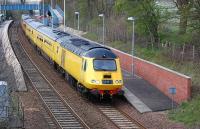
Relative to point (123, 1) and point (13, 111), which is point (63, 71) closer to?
point (123, 1)

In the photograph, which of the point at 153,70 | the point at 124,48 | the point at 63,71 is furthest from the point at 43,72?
the point at 153,70

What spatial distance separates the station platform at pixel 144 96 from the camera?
25.0 meters

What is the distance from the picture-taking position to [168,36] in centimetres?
3828

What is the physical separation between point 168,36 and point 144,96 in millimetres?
12124

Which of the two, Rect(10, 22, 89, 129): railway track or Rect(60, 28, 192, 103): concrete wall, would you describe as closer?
Rect(10, 22, 89, 129): railway track

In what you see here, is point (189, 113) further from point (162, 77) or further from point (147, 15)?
point (147, 15)

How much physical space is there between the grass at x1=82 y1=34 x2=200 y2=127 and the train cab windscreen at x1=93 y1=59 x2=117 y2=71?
4323mm

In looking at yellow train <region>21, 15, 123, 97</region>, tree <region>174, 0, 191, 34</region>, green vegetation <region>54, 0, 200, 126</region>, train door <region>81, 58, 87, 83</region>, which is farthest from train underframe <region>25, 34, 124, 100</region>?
tree <region>174, 0, 191, 34</region>

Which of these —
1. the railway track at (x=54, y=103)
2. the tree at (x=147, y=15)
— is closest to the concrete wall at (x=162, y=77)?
the tree at (x=147, y=15)

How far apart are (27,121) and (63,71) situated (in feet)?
42.8

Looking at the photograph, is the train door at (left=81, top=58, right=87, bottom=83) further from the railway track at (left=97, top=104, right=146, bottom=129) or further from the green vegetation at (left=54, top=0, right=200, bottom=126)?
the green vegetation at (left=54, top=0, right=200, bottom=126)

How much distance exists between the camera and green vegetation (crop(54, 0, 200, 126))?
Result: 26.1 metres

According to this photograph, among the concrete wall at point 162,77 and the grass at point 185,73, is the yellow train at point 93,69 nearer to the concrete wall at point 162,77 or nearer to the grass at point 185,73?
the concrete wall at point 162,77

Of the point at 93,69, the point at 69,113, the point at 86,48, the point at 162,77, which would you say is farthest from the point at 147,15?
the point at 69,113
